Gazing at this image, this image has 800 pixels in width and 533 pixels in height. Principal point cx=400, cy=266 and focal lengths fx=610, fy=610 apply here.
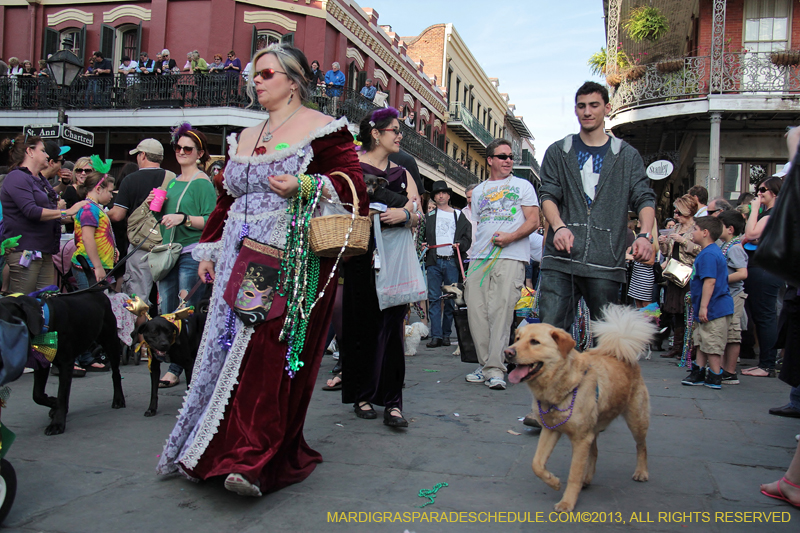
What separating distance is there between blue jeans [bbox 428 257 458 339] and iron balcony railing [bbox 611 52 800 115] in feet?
39.5

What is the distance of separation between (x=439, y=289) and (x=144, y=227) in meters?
4.66

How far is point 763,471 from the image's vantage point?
3.33 metres

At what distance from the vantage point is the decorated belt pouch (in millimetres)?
2969

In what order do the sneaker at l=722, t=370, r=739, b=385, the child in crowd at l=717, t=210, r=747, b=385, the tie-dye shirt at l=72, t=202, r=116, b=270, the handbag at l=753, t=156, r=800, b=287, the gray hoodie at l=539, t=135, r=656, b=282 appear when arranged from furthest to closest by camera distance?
the child in crowd at l=717, t=210, r=747, b=385 → the sneaker at l=722, t=370, r=739, b=385 → the tie-dye shirt at l=72, t=202, r=116, b=270 → the gray hoodie at l=539, t=135, r=656, b=282 → the handbag at l=753, t=156, r=800, b=287

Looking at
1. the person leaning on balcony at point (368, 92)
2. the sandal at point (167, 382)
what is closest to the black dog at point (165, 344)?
the sandal at point (167, 382)

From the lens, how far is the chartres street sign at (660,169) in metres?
18.1

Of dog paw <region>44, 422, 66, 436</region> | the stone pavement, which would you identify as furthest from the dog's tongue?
dog paw <region>44, 422, 66, 436</region>

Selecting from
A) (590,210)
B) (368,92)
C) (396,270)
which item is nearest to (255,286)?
(396,270)

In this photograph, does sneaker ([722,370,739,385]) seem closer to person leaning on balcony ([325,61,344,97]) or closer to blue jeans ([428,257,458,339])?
blue jeans ([428,257,458,339])

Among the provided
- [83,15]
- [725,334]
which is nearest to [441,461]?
[725,334]

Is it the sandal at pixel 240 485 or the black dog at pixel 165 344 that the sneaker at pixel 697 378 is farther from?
the sandal at pixel 240 485

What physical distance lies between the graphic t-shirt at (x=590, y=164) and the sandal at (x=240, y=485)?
105 inches

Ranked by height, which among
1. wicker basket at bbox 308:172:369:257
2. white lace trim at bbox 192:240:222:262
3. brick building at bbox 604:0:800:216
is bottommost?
white lace trim at bbox 192:240:222:262

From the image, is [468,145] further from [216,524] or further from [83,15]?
[216,524]
